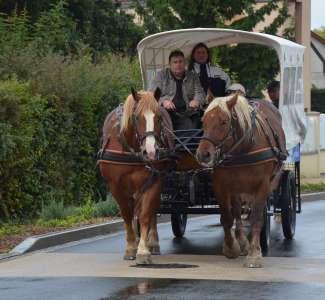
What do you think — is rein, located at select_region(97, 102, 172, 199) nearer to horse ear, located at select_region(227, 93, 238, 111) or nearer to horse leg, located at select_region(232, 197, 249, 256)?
horse ear, located at select_region(227, 93, 238, 111)

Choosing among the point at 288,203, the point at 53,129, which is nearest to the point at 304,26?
the point at 53,129

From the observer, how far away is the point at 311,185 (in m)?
26.1

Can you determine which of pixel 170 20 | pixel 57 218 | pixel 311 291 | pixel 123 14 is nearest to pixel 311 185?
pixel 170 20

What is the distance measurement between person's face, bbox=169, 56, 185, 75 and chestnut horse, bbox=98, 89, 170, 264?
0.99 m

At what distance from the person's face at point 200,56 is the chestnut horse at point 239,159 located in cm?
140

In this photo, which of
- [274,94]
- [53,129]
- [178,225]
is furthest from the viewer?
[53,129]

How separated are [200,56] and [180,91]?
2.74 feet

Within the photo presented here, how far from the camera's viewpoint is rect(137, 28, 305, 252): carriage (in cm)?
1240

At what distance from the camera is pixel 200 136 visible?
12359 mm

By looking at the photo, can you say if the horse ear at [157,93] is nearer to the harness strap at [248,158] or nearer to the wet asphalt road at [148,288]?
the harness strap at [248,158]

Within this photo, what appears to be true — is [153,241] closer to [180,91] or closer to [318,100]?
[180,91]

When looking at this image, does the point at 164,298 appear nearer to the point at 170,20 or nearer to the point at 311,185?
the point at 311,185

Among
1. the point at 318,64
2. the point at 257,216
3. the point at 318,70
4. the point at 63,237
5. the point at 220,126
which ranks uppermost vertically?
the point at 318,64

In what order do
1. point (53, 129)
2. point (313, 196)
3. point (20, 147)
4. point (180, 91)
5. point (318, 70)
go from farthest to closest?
point (318, 70) → point (313, 196) → point (53, 129) → point (20, 147) → point (180, 91)
